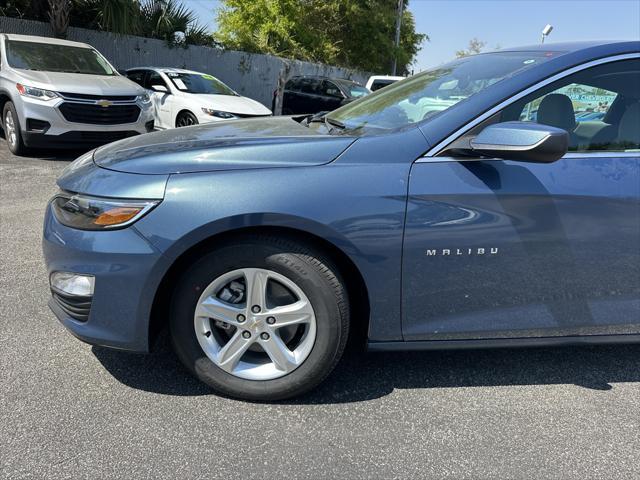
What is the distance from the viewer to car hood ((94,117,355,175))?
2268 millimetres

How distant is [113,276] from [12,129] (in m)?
6.65

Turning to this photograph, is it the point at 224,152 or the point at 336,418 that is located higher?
the point at 224,152

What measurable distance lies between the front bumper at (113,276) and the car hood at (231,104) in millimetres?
6967

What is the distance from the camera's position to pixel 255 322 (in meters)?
2.36

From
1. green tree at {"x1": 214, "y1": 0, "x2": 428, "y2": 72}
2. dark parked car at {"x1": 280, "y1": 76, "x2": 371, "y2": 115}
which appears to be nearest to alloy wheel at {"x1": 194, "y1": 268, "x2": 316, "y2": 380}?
dark parked car at {"x1": 280, "y1": 76, "x2": 371, "y2": 115}

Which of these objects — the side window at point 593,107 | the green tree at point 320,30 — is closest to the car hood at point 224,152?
the side window at point 593,107

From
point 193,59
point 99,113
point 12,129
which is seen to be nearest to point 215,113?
point 99,113

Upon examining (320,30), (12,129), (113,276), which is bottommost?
(113,276)

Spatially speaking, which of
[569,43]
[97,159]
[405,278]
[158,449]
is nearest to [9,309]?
[97,159]

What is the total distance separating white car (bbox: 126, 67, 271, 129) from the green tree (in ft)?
27.8

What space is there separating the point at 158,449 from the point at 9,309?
165 cm

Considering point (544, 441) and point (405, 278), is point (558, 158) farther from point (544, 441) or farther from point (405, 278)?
point (544, 441)

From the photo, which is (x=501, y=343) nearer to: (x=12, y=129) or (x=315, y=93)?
(x=12, y=129)

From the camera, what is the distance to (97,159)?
A: 258cm
